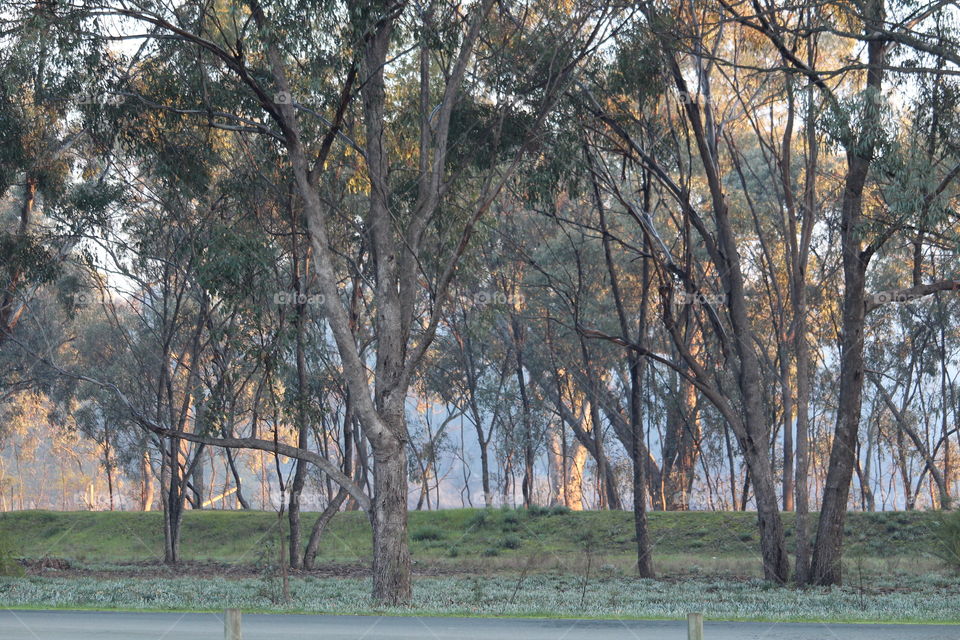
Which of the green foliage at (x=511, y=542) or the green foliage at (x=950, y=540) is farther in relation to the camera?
the green foliage at (x=511, y=542)

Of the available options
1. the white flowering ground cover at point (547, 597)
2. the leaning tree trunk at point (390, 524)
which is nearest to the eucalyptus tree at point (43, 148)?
the white flowering ground cover at point (547, 597)

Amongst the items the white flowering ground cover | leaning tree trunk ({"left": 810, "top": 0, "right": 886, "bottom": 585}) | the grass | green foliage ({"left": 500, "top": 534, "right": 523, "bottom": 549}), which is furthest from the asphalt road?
green foliage ({"left": 500, "top": 534, "right": 523, "bottom": 549})

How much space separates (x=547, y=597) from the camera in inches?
554

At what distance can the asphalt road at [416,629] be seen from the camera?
978 cm

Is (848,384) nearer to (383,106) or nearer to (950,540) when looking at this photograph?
(950,540)

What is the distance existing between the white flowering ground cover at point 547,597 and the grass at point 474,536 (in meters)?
5.97

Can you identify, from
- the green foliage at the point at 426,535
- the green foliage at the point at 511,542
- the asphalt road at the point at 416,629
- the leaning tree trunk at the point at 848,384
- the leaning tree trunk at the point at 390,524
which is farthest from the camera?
the green foliage at the point at 426,535

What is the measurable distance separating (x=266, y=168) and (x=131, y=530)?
1951 cm

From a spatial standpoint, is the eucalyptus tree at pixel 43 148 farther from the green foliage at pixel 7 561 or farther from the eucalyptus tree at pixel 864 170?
the eucalyptus tree at pixel 864 170

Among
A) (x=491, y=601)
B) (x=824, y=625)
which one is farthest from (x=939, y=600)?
(x=491, y=601)

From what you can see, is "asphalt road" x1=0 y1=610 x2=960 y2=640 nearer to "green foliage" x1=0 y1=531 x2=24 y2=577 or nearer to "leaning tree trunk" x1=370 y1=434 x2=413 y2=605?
"leaning tree trunk" x1=370 y1=434 x2=413 y2=605

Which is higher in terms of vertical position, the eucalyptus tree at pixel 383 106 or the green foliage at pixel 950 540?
the eucalyptus tree at pixel 383 106

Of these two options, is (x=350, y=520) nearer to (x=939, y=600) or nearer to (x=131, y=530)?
(x=131, y=530)

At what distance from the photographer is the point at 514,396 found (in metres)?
38.3
